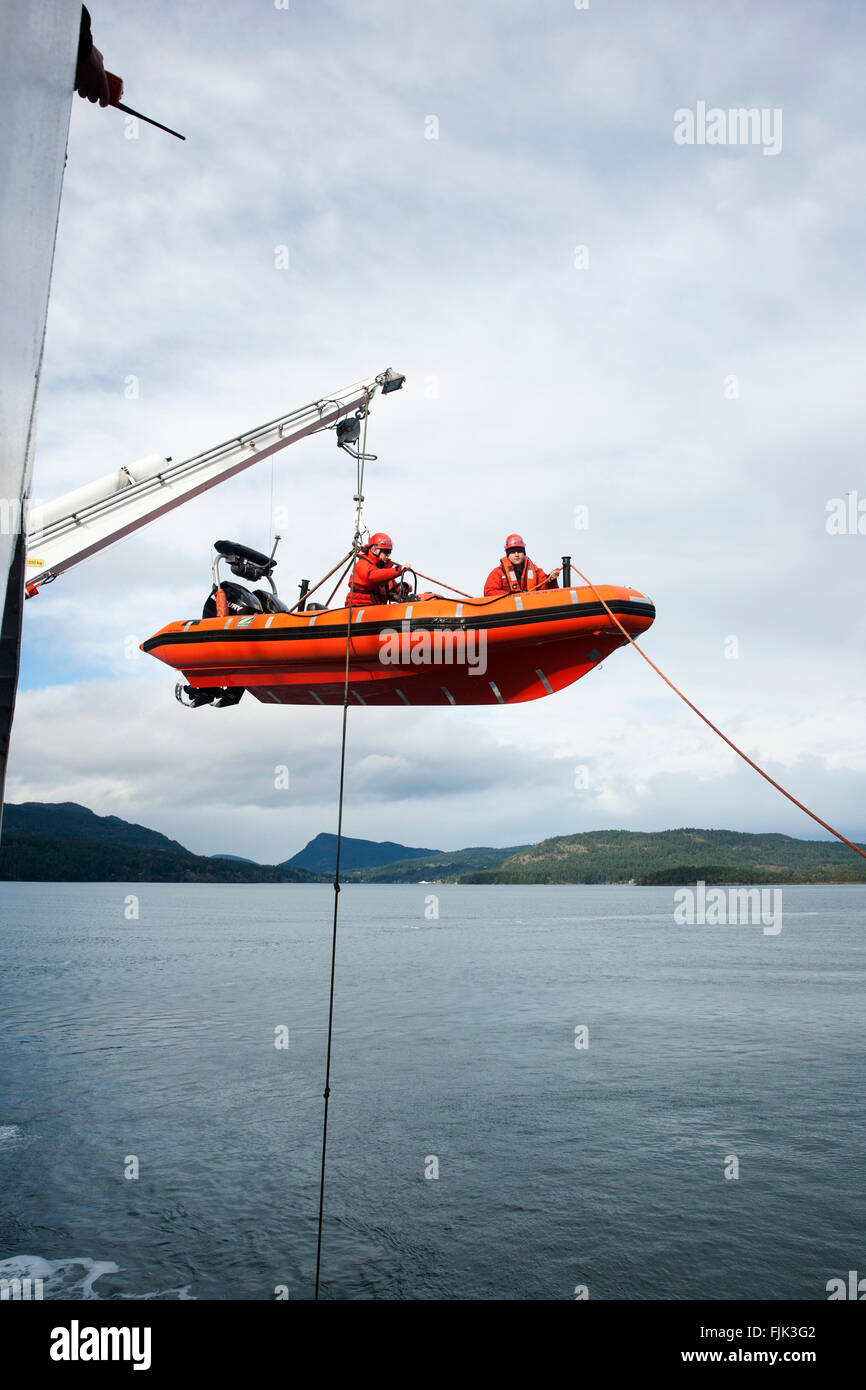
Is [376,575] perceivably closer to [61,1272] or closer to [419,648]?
→ [419,648]

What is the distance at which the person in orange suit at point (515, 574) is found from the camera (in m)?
8.06

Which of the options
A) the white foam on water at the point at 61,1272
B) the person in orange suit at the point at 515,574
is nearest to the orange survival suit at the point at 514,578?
the person in orange suit at the point at 515,574

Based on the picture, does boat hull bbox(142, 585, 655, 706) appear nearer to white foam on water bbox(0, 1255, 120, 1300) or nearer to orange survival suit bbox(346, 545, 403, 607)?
orange survival suit bbox(346, 545, 403, 607)

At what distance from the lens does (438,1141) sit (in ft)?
41.7

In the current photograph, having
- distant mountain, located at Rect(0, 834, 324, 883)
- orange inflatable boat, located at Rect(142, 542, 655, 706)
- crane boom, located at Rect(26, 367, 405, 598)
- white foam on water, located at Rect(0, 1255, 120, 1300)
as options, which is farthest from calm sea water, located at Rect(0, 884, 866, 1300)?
distant mountain, located at Rect(0, 834, 324, 883)

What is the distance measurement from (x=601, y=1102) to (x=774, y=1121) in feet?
9.09

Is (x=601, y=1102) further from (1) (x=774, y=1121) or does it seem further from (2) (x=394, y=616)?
(2) (x=394, y=616)

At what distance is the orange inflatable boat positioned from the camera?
7.52 m

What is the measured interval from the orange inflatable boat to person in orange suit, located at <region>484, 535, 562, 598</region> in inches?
17.4

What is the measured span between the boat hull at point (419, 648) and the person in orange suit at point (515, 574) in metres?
0.44

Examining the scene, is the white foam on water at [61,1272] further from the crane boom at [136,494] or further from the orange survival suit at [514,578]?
the orange survival suit at [514,578]

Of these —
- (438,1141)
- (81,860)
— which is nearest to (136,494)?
(438,1141)

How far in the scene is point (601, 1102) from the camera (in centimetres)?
1468
